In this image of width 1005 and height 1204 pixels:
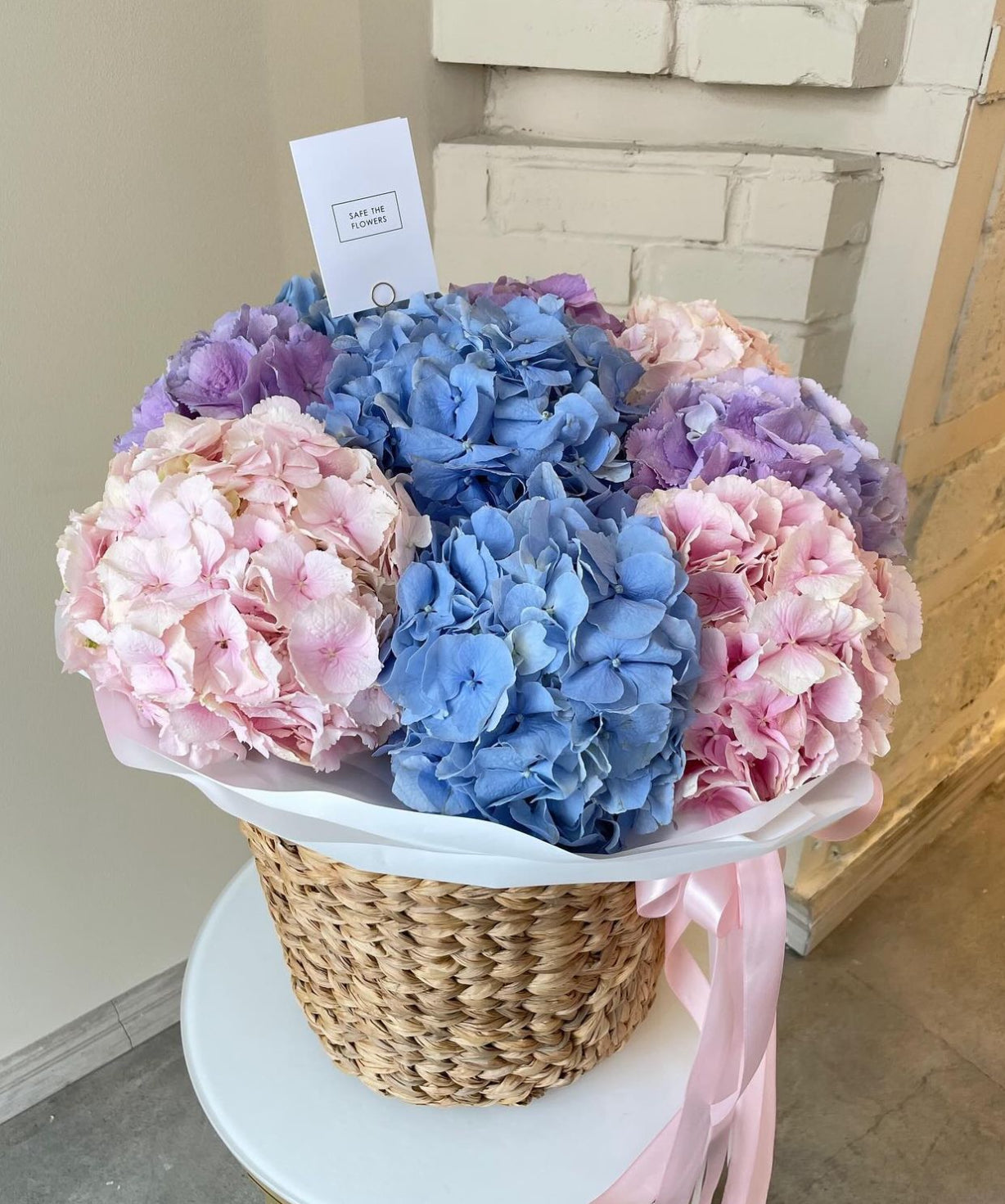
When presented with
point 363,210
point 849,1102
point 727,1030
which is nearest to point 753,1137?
point 727,1030

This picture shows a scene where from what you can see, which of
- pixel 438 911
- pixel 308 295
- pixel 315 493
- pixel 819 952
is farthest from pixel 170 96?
pixel 819 952

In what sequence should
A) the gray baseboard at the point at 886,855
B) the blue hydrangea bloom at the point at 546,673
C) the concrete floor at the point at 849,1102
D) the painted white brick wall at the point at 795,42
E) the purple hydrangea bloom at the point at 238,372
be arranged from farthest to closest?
the gray baseboard at the point at 886,855 → the concrete floor at the point at 849,1102 → the painted white brick wall at the point at 795,42 → the purple hydrangea bloom at the point at 238,372 → the blue hydrangea bloom at the point at 546,673

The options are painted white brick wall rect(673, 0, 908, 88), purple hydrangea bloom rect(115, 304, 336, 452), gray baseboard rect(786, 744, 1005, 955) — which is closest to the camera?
purple hydrangea bloom rect(115, 304, 336, 452)

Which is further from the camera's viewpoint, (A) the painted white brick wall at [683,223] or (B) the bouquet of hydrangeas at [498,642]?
(A) the painted white brick wall at [683,223]

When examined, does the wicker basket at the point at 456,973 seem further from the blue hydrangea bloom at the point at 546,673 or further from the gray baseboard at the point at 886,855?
the gray baseboard at the point at 886,855

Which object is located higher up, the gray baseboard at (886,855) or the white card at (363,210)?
the white card at (363,210)

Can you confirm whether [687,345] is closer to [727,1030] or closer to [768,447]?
[768,447]

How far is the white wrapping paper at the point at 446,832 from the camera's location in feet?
1.31

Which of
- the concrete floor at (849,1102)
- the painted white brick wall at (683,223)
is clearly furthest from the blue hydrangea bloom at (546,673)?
the concrete floor at (849,1102)

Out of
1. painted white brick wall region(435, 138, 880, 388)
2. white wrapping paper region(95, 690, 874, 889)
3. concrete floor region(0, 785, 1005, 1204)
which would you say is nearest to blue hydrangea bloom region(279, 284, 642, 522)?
white wrapping paper region(95, 690, 874, 889)

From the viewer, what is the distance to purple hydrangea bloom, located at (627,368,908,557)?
0.48 metres

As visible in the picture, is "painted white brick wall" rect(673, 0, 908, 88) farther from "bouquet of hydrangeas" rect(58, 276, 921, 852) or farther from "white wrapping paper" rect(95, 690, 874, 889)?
"white wrapping paper" rect(95, 690, 874, 889)

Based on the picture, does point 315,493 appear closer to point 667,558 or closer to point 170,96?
point 667,558

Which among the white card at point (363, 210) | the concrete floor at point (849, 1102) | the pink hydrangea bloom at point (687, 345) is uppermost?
the white card at point (363, 210)
